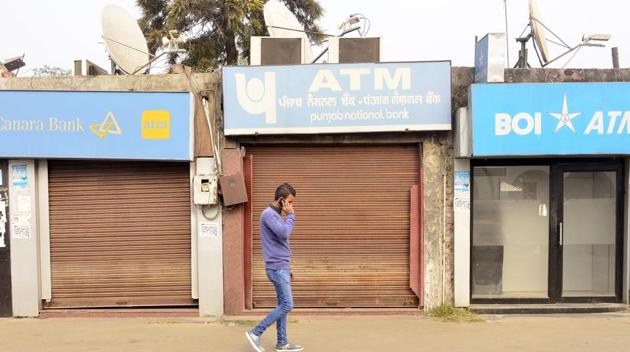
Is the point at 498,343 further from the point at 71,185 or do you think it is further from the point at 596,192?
the point at 71,185

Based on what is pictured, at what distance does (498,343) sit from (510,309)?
152 centimetres

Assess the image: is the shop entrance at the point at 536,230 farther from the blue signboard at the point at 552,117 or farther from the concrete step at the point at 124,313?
the concrete step at the point at 124,313

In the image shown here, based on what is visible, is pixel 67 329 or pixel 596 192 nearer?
pixel 67 329

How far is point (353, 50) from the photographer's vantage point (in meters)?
7.38

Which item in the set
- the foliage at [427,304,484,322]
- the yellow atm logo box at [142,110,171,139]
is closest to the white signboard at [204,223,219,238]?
the yellow atm logo box at [142,110,171,139]

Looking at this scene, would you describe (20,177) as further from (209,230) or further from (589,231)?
(589,231)

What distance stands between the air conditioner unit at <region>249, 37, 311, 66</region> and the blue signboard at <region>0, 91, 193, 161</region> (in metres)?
1.19

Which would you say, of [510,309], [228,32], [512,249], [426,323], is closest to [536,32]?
[512,249]

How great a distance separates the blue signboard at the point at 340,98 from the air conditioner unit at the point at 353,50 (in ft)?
2.08

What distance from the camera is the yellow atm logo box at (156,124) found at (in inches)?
266

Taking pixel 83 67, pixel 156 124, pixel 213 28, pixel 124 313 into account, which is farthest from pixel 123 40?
pixel 213 28

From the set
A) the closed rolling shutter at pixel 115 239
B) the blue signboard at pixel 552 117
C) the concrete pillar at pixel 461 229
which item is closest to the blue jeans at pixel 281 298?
the closed rolling shutter at pixel 115 239

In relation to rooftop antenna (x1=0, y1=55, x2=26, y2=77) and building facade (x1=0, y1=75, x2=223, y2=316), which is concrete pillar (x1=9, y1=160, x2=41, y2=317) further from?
rooftop antenna (x1=0, y1=55, x2=26, y2=77)

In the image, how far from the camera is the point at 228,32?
17.5 m
